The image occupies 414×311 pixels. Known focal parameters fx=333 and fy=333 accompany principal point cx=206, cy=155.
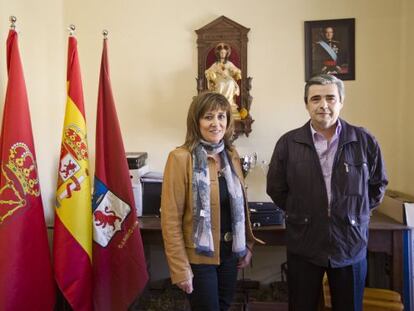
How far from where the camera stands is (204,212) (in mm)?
1206

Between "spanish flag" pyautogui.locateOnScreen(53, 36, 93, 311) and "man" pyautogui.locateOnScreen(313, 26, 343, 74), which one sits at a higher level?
"man" pyautogui.locateOnScreen(313, 26, 343, 74)

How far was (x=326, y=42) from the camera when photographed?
2111 millimetres

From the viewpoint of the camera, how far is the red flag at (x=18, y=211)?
4.53ft

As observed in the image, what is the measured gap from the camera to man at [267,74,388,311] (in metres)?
1.26

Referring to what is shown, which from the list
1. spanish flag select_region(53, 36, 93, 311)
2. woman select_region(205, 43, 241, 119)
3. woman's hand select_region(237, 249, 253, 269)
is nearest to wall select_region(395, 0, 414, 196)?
woman select_region(205, 43, 241, 119)

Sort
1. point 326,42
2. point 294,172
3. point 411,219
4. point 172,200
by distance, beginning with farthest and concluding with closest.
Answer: point 326,42, point 411,219, point 294,172, point 172,200

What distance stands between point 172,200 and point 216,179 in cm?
18

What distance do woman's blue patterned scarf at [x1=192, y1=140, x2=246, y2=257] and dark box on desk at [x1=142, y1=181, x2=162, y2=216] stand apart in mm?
791

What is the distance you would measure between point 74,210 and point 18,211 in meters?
0.25

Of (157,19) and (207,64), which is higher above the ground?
(157,19)

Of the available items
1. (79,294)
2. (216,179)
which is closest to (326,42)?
(216,179)

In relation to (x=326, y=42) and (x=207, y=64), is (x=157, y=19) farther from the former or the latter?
(x=326, y=42)

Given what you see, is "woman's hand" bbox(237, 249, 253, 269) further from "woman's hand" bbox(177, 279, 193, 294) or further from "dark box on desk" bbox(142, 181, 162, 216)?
"dark box on desk" bbox(142, 181, 162, 216)

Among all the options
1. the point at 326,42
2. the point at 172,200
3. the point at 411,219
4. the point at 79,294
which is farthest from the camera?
the point at 326,42
